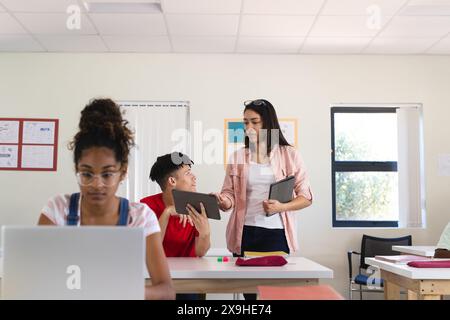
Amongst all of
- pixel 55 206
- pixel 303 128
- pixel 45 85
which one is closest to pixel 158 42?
pixel 45 85

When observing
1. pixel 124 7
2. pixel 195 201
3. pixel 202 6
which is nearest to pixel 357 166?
pixel 202 6

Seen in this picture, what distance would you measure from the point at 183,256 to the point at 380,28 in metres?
2.48

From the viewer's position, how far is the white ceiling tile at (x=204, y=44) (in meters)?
3.91

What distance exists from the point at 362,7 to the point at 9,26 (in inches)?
95.9

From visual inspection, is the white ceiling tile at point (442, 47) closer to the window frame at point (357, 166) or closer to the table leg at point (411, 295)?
the window frame at point (357, 166)

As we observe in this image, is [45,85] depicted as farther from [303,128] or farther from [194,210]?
[194,210]

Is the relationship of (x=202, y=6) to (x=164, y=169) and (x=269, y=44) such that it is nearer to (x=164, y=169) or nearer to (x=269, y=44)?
(x=269, y=44)

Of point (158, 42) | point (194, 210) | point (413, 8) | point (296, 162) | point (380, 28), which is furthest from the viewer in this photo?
point (158, 42)

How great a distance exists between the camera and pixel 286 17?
3.46 m

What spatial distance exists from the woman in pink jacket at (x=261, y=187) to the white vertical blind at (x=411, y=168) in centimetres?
245

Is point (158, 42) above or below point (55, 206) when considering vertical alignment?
above

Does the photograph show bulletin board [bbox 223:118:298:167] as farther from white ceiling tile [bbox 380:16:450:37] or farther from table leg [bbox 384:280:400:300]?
table leg [bbox 384:280:400:300]

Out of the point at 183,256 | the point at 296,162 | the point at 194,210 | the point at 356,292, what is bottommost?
the point at 356,292
